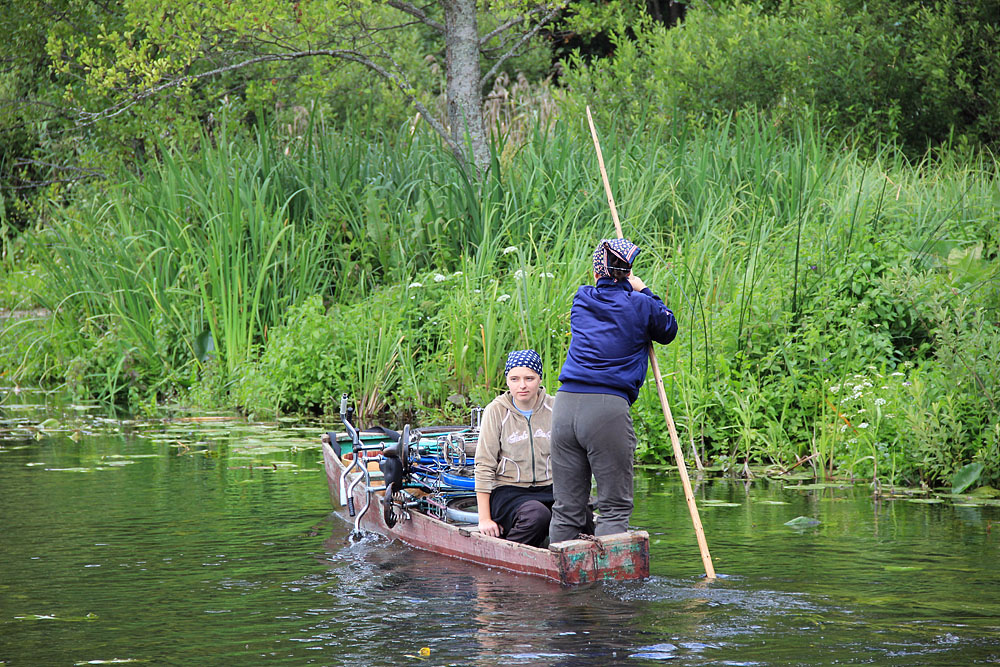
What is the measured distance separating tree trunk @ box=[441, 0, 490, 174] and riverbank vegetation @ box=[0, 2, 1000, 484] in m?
0.39

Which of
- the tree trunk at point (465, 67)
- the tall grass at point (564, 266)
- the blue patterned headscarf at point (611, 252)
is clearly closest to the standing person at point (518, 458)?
the blue patterned headscarf at point (611, 252)

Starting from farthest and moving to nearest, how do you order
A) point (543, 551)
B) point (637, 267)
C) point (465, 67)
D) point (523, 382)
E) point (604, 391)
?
point (465, 67) < point (637, 267) < point (523, 382) < point (543, 551) < point (604, 391)

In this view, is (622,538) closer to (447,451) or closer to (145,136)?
(447,451)

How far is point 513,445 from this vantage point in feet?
24.7

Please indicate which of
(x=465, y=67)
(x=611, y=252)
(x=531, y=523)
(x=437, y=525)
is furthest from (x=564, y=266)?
(x=611, y=252)

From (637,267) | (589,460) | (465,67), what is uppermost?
(465,67)

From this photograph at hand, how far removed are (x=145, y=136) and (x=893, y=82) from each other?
974cm

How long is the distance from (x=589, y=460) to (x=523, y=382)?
29.9 inches

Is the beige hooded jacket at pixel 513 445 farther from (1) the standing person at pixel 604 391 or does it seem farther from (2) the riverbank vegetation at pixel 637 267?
(2) the riverbank vegetation at pixel 637 267

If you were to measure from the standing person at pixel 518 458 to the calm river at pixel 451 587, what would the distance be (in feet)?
Answer: 1.10

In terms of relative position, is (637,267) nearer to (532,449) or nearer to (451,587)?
(532,449)

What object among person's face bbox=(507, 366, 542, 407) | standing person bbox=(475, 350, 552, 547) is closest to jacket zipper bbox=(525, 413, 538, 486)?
standing person bbox=(475, 350, 552, 547)

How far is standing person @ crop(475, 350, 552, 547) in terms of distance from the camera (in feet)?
24.4

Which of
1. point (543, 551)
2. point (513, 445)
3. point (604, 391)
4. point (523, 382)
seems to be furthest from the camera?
point (513, 445)
